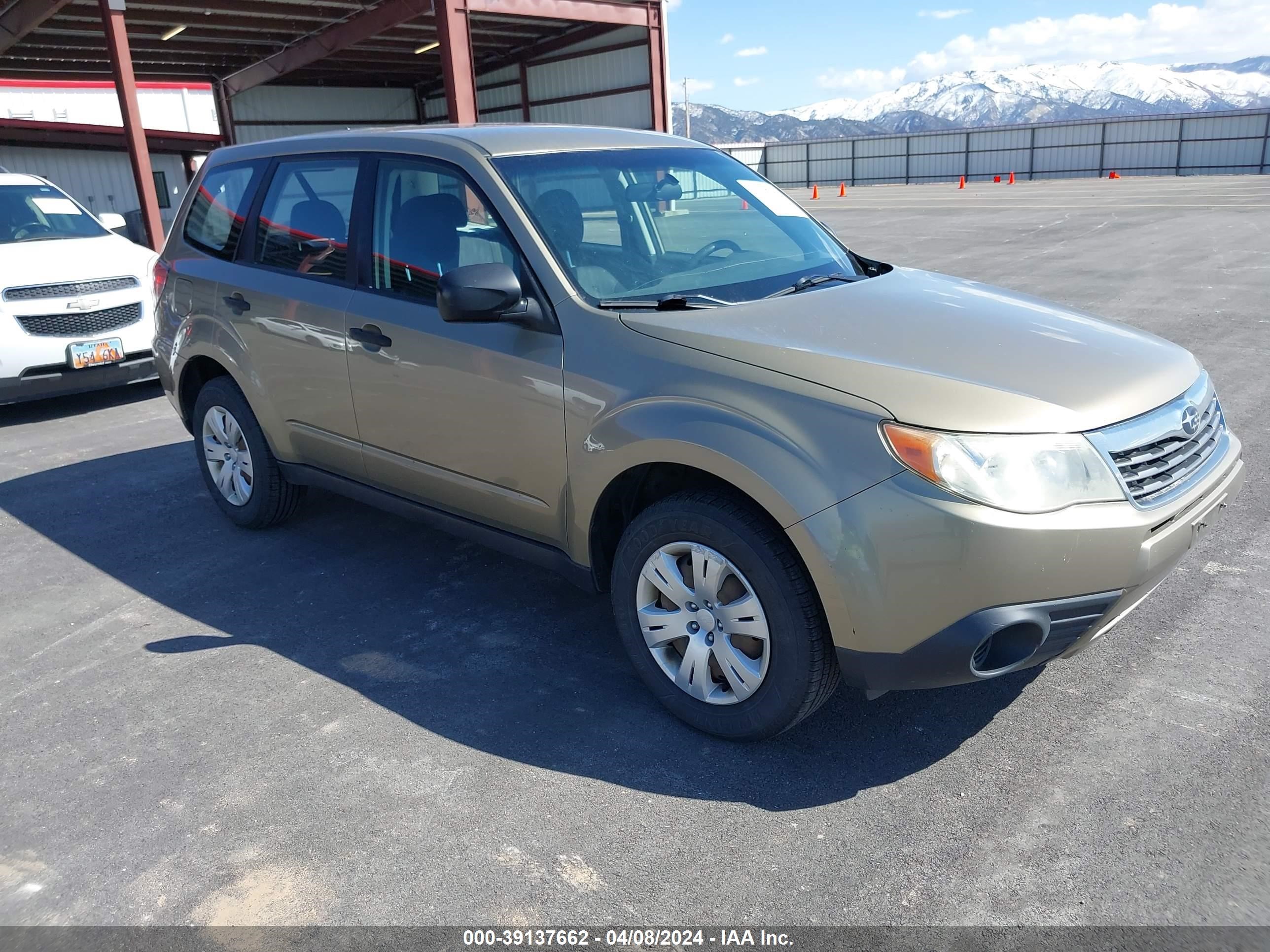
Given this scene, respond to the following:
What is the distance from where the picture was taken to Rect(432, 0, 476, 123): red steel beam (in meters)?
17.2

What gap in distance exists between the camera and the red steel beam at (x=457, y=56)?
17203 mm

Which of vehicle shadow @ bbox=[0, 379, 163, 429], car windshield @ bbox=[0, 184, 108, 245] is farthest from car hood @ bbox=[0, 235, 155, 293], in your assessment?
vehicle shadow @ bbox=[0, 379, 163, 429]

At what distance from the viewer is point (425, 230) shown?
3.95 metres

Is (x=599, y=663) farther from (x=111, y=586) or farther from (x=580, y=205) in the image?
(x=111, y=586)

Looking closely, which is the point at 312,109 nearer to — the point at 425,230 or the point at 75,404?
the point at 75,404

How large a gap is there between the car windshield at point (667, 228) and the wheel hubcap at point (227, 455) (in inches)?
87.2

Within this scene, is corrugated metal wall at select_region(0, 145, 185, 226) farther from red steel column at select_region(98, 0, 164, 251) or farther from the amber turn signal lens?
the amber turn signal lens

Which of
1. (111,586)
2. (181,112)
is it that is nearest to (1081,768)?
(111,586)

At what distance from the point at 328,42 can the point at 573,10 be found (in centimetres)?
682

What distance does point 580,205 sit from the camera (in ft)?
12.4

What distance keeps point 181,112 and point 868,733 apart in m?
36.8

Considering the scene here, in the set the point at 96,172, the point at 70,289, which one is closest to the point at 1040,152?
the point at 96,172

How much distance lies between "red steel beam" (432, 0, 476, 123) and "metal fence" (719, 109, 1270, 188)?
104ft

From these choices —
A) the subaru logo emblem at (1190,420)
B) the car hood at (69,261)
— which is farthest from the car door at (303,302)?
the car hood at (69,261)
